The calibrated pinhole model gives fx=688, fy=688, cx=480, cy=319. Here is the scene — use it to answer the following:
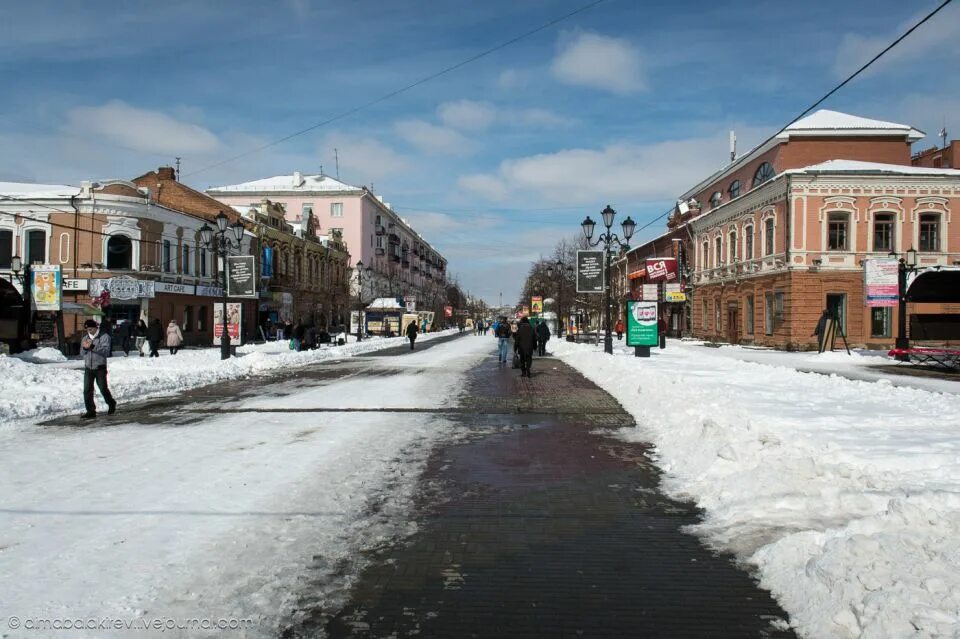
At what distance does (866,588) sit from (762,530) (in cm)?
152

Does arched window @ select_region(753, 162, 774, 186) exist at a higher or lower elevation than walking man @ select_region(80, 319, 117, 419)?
higher

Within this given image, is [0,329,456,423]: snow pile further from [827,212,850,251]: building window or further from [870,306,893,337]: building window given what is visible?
[870,306,893,337]: building window

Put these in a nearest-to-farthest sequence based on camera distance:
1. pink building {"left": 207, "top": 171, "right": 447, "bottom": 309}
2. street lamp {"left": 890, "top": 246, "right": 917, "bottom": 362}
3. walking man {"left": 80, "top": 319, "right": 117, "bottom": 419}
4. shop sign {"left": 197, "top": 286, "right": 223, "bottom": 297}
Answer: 1. walking man {"left": 80, "top": 319, "right": 117, "bottom": 419}
2. street lamp {"left": 890, "top": 246, "right": 917, "bottom": 362}
3. shop sign {"left": 197, "top": 286, "right": 223, "bottom": 297}
4. pink building {"left": 207, "top": 171, "right": 447, "bottom": 309}

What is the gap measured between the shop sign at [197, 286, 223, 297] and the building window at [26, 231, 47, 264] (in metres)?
8.46

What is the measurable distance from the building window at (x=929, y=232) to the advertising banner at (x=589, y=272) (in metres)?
17.8

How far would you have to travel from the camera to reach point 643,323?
1009 inches

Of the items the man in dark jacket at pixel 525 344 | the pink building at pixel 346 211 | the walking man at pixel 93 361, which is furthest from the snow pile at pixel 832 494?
the pink building at pixel 346 211

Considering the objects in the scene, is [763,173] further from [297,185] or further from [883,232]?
[297,185]

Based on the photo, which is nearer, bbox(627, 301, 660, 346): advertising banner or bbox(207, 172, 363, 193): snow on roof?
bbox(627, 301, 660, 346): advertising banner

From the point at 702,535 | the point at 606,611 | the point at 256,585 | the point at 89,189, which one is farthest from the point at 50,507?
the point at 89,189

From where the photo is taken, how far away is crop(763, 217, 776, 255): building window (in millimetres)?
36500

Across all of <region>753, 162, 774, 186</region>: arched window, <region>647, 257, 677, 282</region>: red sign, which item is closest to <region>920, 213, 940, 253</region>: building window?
<region>753, 162, 774, 186</region>: arched window

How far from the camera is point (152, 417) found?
11.4m

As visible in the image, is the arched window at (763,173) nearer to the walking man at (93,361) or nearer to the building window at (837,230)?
the building window at (837,230)
